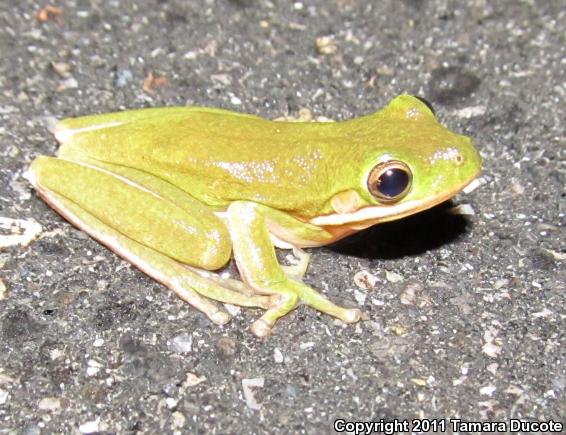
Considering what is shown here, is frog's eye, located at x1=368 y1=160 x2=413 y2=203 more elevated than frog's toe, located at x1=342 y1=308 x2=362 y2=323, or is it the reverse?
frog's eye, located at x1=368 y1=160 x2=413 y2=203

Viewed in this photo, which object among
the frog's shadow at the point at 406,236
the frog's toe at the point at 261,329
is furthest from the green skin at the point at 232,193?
the frog's shadow at the point at 406,236

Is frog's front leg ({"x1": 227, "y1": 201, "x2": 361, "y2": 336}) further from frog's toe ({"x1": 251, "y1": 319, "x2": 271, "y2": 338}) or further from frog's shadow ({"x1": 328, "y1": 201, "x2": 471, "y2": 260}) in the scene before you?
frog's shadow ({"x1": 328, "y1": 201, "x2": 471, "y2": 260})

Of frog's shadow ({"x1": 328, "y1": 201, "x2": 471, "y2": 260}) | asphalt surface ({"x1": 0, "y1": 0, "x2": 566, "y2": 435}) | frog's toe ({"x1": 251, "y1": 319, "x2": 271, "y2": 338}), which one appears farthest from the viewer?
frog's shadow ({"x1": 328, "y1": 201, "x2": 471, "y2": 260})

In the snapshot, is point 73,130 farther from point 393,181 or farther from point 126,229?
point 393,181

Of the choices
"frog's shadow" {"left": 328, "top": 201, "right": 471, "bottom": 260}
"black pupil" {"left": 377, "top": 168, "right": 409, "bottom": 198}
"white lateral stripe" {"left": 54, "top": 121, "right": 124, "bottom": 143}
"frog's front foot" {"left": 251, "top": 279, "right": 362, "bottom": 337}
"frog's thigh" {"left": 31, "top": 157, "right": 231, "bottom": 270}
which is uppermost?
"black pupil" {"left": 377, "top": 168, "right": 409, "bottom": 198}

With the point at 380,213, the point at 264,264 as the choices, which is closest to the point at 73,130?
the point at 264,264

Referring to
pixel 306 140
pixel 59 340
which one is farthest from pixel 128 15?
Answer: pixel 59 340

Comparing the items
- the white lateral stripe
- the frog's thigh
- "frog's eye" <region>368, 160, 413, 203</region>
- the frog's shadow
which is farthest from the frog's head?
the white lateral stripe

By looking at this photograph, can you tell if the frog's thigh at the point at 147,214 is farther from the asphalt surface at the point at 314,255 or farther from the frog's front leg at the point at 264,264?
the asphalt surface at the point at 314,255
